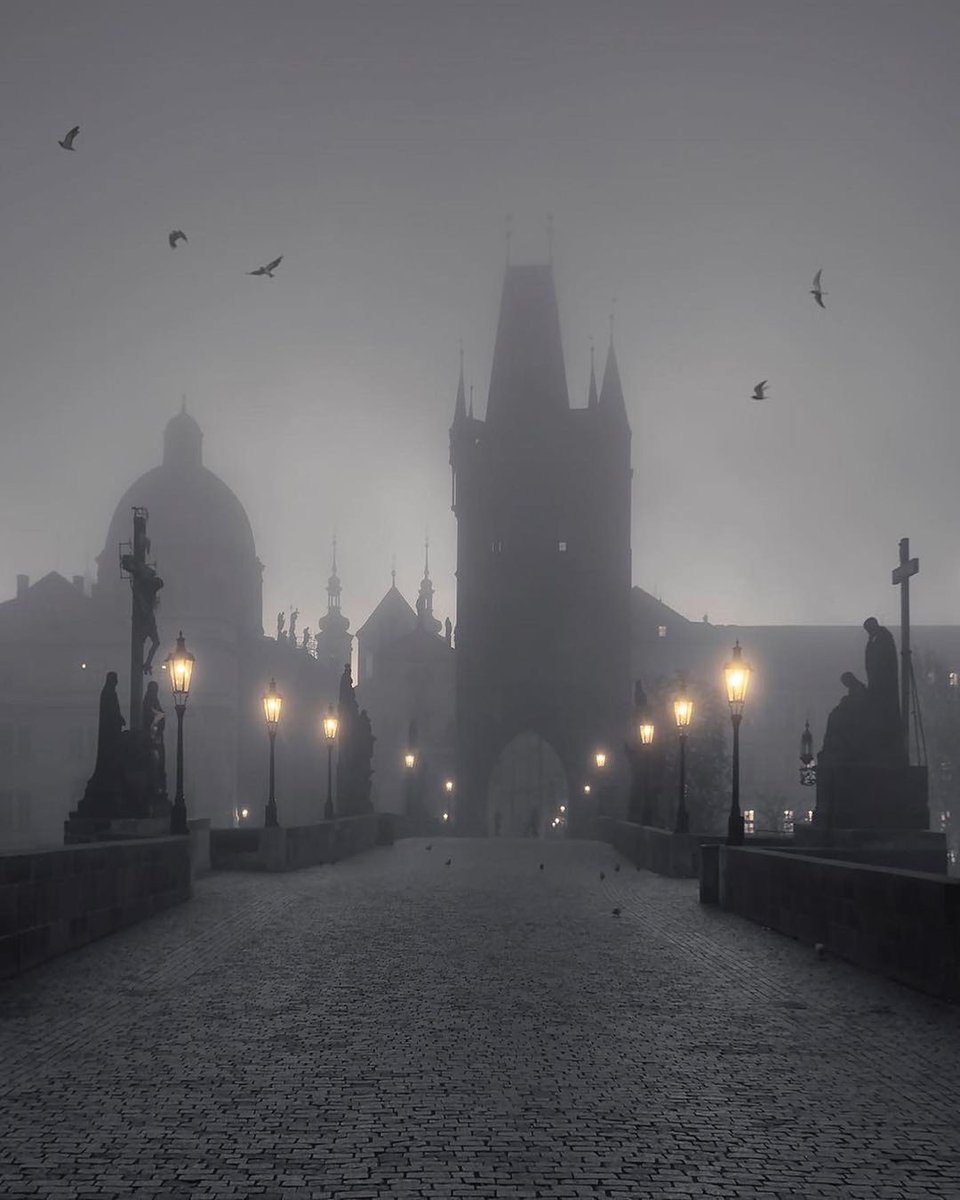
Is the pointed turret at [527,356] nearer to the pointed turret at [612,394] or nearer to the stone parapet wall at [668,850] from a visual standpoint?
the pointed turret at [612,394]

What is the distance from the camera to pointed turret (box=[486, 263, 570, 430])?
8188 cm

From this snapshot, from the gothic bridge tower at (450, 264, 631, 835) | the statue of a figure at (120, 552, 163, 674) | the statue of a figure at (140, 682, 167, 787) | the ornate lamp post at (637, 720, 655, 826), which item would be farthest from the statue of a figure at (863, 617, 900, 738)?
the gothic bridge tower at (450, 264, 631, 835)

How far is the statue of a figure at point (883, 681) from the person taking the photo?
25234mm

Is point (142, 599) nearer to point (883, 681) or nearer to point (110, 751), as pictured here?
point (110, 751)

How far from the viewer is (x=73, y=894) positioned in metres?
13.4

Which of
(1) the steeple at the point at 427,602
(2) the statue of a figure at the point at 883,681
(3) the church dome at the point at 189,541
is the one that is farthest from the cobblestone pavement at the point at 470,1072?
(1) the steeple at the point at 427,602

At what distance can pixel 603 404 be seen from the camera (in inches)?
3241

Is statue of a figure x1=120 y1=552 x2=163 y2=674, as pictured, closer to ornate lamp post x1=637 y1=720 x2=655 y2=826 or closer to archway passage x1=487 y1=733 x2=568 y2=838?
ornate lamp post x1=637 y1=720 x2=655 y2=826

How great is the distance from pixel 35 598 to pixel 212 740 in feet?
60.1

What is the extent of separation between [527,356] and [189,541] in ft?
115

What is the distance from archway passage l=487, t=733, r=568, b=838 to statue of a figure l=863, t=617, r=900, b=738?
77.5 metres

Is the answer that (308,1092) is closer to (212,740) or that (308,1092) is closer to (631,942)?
(631,942)

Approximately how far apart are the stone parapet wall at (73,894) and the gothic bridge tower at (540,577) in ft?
191

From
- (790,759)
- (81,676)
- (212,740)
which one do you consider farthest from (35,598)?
(790,759)
